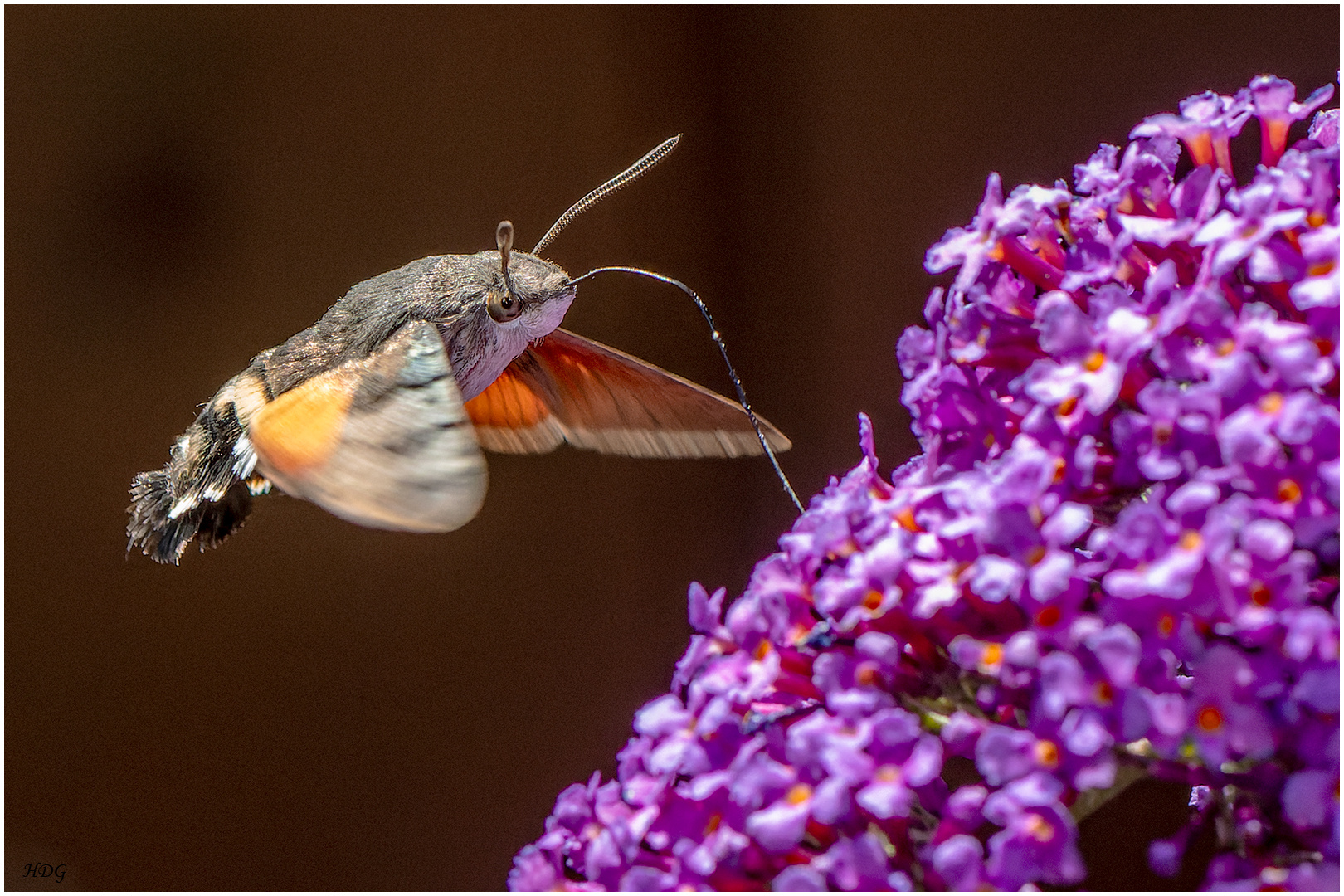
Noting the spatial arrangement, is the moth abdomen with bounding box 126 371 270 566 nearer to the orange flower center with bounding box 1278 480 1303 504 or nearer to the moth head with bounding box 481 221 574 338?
the moth head with bounding box 481 221 574 338

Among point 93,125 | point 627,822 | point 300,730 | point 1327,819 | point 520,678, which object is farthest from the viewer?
point 520,678

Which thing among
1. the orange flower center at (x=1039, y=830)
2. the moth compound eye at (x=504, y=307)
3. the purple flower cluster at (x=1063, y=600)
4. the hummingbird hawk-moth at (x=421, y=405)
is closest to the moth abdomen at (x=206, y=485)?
the hummingbird hawk-moth at (x=421, y=405)

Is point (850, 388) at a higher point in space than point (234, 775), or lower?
higher

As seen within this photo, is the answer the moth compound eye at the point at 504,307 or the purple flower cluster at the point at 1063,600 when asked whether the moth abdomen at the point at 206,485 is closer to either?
the moth compound eye at the point at 504,307

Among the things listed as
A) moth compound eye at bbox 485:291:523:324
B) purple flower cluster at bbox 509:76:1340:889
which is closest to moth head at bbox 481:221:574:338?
moth compound eye at bbox 485:291:523:324

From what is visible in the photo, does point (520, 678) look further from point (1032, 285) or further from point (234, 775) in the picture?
point (1032, 285)

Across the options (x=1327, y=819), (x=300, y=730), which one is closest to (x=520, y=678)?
(x=300, y=730)
